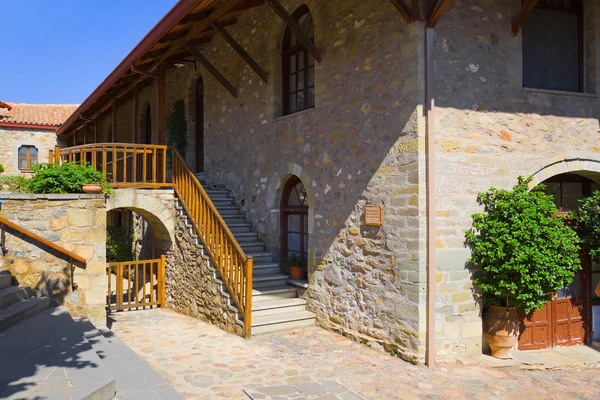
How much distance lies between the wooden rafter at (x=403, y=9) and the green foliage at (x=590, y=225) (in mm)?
3284

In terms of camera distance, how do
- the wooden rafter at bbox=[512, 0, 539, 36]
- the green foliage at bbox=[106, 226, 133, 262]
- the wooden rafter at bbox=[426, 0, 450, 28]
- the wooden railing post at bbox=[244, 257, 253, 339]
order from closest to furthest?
the wooden rafter at bbox=[426, 0, 450, 28], the wooden rafter at bbox=[512, 0, 539, 36], the wooden railing post at bbox=[244, 257, 253, 339], the green foliage at bbox=[106, 226, 133, 262]

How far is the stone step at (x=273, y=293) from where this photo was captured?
23.2ft

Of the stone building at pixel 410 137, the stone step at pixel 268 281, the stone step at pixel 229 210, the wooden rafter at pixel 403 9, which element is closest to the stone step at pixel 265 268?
the stone step at pixel 268 281

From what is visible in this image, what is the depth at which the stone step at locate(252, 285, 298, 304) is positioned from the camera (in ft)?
23.2

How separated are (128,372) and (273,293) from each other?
3.12m

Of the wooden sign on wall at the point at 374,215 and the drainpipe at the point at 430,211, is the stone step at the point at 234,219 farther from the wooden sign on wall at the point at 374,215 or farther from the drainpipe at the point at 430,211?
the drainpipe at the point at 430,211

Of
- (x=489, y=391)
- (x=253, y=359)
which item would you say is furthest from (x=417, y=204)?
(x=253, y=359)

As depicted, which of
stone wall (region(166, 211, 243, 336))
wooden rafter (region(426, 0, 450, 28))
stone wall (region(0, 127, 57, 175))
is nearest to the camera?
wooden rafter (region(426, 0, 450, 28))

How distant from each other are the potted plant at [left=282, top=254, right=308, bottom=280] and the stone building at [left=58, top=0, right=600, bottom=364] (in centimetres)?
15

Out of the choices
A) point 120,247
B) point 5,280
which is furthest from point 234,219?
point 120,247

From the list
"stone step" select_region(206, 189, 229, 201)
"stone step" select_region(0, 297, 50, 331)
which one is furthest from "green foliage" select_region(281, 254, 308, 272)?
"stone step" select_region(0, 297, 50, 331)

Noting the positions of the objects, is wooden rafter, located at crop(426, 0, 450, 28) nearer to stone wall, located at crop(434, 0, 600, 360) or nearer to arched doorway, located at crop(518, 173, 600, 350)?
stone wall, located at crop(434, 0, 600, 360)

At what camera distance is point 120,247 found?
515 inches

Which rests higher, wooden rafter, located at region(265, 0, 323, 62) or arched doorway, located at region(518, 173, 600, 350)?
wooden rafter, located at region(265, 0, 323, 62)
